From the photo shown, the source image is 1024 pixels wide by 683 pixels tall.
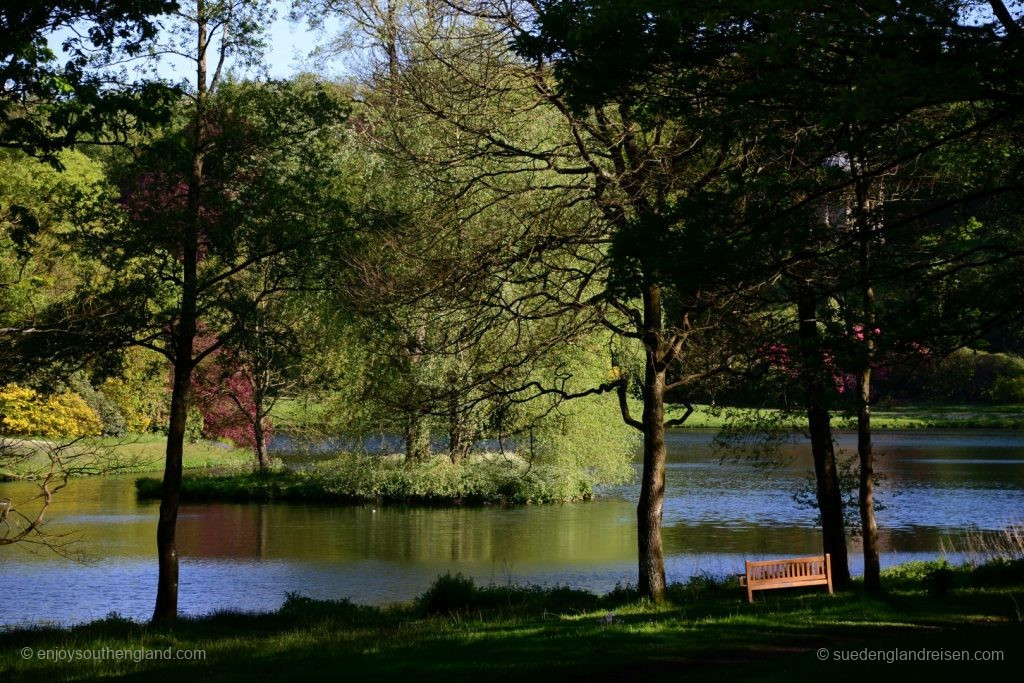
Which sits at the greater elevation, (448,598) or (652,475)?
(652,475)

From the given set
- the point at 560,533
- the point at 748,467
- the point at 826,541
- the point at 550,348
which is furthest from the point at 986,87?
the point at 748,467

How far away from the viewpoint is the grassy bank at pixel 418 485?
95.5 feet

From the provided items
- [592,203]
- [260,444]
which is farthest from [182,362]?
[260,444]

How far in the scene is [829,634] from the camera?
10.7 metres

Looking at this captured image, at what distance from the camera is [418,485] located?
95.1 feet

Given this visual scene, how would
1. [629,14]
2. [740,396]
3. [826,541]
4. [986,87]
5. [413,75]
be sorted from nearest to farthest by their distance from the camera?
1. [986,87]
2. [629,14]
3. [740,396]
4. [413,75]
5. [826,541]

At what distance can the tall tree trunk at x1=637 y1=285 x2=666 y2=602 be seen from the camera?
46.9 ft

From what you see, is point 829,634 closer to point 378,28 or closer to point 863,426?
point 863,426

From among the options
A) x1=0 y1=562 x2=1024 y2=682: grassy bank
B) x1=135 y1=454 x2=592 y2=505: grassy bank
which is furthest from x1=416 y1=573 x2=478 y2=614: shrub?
x1=135 y1=454 x2=592 y2=505: grassy bank

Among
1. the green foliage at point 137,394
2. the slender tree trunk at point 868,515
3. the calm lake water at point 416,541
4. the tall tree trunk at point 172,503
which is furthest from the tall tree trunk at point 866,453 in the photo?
the green foliage at point 137,394

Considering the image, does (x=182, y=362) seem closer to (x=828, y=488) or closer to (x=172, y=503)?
(x=172, y=503)

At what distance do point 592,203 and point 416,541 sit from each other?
11537 millimetres

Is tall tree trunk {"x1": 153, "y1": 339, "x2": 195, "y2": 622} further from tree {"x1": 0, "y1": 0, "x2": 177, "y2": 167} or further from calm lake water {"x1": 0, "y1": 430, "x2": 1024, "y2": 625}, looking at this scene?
tree {"x1": 0, "y1": 0, "x2": 177, "y2": 167}

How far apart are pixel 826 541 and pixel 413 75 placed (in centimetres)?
869
